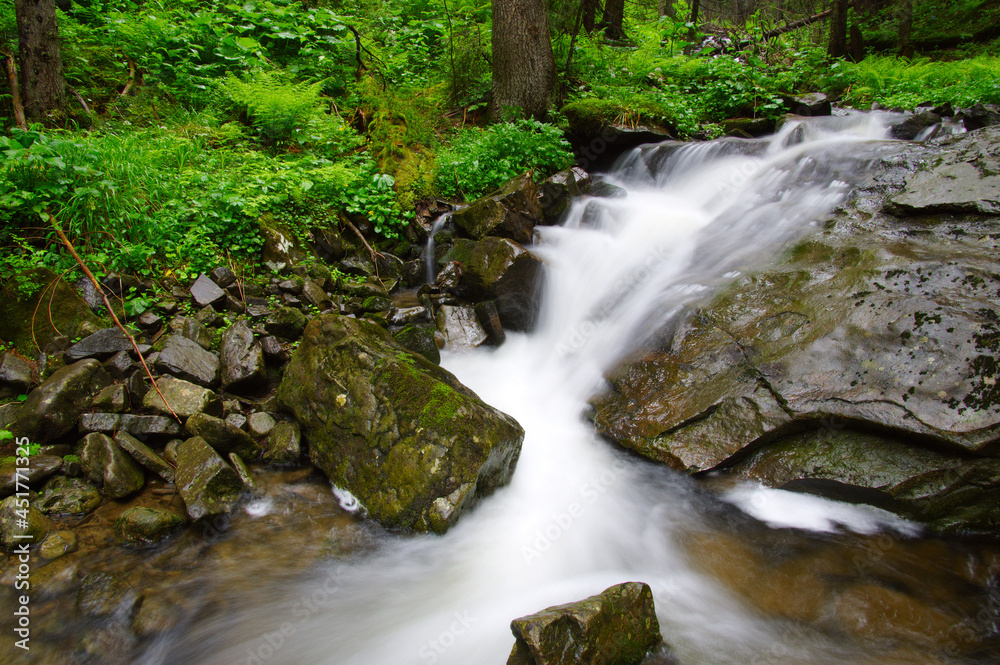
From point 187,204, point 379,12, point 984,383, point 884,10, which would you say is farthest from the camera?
point 884,10

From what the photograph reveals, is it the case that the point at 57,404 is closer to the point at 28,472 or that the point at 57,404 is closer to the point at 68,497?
the point at 28,472

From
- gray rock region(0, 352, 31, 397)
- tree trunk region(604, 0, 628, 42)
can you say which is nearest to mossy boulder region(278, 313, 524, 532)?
gray rock region(0, 352, 31, 397)

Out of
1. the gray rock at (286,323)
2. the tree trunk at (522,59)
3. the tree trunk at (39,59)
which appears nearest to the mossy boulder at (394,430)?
the gray rock at (286,323)

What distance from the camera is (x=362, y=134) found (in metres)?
7.54

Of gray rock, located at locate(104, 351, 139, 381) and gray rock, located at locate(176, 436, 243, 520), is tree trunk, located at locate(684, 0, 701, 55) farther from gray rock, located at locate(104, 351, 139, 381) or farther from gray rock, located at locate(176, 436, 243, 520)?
gray rock, located at locate(176, 436, 243, 520)

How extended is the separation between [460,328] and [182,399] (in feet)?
8.98

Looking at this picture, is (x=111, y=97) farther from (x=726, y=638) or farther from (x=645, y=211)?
(x=726, y=638)

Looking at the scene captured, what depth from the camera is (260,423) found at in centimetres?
377

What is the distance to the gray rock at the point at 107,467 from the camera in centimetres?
306

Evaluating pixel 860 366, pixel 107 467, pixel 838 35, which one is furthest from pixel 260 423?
pixel 838 35


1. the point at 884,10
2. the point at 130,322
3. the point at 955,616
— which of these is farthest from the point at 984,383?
the point at 884,10

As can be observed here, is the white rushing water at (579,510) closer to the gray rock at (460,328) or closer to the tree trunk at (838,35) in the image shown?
the gray rock at (460,328)

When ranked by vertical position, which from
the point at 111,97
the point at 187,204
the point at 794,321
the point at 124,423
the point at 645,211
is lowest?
the point at 124,423

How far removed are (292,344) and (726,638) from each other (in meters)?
4.04
